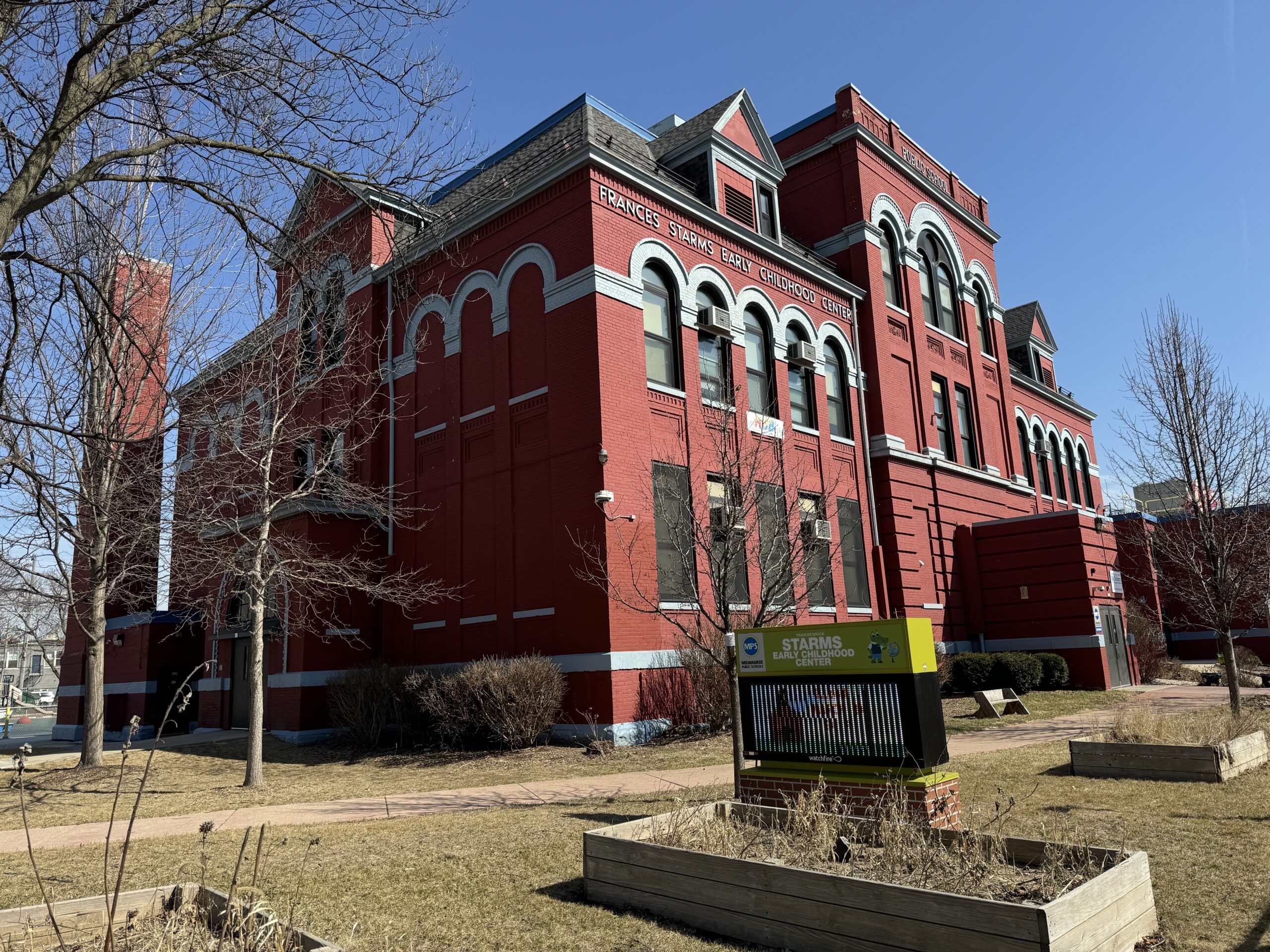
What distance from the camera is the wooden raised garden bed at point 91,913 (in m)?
4.71

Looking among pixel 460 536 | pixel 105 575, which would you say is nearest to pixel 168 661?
pixel 105 575

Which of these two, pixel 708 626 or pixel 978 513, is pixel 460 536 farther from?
pixel 978 513

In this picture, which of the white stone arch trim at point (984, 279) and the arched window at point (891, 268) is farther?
the white stone arch trim at point (984, 279)

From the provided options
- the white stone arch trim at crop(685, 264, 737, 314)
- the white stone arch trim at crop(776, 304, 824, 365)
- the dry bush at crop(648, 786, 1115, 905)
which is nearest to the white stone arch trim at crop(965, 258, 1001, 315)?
the white stone arch trim at crop(776, 304, 824, 365)

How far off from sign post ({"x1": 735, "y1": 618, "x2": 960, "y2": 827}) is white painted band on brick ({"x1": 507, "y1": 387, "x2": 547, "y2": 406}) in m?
10.7

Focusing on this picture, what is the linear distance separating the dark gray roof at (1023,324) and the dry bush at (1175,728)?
31.0 meters

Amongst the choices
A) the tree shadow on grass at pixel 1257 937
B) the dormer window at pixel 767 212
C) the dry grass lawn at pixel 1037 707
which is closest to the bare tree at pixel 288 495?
the tree shadow on grass at pixel 1257 937

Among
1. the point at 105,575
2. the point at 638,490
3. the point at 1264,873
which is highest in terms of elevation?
the point at 638,490

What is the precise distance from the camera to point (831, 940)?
4887 millimetres

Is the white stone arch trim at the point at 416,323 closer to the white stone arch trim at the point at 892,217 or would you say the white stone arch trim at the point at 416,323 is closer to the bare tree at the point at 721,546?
the bare tree at the point at 721,546

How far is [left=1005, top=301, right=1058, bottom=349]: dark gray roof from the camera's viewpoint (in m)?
40.3

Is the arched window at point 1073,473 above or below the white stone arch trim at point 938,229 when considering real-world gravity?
below

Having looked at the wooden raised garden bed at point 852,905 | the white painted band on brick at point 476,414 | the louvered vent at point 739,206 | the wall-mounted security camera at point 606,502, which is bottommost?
the wooden raised garden bed at point 852,905

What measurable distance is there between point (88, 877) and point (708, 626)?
11857 millimetres
